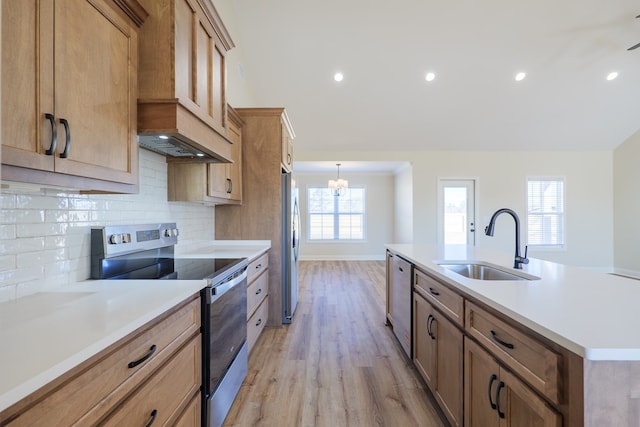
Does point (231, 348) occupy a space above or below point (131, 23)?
below

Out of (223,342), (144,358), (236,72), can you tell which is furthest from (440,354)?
(236,72)

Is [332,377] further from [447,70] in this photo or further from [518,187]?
[518,187]

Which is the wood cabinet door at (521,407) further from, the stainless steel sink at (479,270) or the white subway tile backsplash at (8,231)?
the white subway tile backsplash at (8,231)

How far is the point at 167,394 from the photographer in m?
1.14

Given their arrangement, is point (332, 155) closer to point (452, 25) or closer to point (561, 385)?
point (452, 25)

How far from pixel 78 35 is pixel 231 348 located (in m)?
1.71

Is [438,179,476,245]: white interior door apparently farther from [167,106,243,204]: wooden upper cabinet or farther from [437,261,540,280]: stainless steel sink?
[167,106,243,204]: wooden upper cabinet

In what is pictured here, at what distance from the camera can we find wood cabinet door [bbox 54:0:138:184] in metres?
0.98

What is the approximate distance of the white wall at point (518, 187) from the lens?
601cm

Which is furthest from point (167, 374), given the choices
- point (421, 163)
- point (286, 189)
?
point (421, 163)

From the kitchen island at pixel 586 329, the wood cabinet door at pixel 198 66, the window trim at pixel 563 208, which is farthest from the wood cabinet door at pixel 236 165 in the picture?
the window trim at pixel 563 208

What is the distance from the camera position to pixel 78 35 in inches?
40.9

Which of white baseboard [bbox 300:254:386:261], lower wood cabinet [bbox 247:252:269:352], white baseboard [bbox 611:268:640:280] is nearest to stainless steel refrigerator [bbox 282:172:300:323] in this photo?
lower wood cabinet [bbox 247:252:269:352]

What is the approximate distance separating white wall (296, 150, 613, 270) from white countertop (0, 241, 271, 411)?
4964 mm
